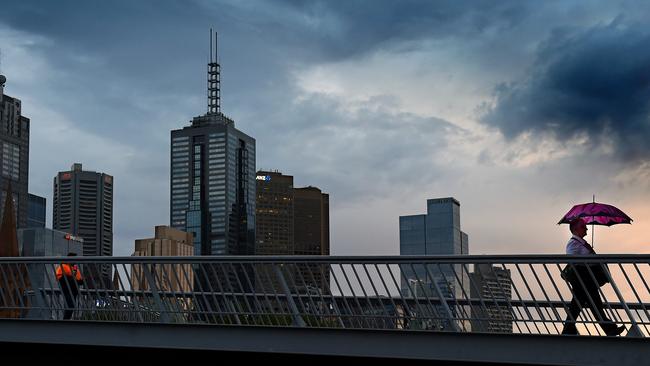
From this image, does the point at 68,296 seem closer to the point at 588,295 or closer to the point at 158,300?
the point at 158,300

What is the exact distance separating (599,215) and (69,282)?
9.29 m

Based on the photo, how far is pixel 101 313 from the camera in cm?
1628

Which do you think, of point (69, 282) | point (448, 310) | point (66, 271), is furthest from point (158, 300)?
point (448, 310)

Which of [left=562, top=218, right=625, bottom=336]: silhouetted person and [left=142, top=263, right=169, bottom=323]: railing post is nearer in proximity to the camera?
[left=562, top=218, right=625, bottom=336]: silhouetted person

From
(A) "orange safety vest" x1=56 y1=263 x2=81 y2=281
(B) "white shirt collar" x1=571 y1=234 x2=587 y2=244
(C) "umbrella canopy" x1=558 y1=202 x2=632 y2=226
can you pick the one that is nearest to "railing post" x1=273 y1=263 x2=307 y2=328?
(A) "orange safety vest" x1=56 y1=263 x2=81 y2=281

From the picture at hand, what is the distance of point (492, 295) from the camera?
13.6 metres

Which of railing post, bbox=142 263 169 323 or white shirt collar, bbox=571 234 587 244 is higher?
white shirt collar, bbox=571 234 587 244

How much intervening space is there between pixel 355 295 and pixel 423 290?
3.40 ft

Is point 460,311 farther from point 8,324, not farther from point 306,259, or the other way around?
point 8,324

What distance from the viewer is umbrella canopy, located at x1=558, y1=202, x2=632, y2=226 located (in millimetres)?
17859

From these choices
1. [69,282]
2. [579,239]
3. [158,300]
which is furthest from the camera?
[69,282]

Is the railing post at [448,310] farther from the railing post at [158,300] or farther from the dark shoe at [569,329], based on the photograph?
the railing post at [158,300]

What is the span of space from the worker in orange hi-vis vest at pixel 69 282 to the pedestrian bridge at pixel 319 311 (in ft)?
0.34

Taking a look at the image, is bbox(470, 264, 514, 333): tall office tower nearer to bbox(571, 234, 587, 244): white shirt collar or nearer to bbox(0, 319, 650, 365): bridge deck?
bbox(0, 319, 650, 365): bridge deck
